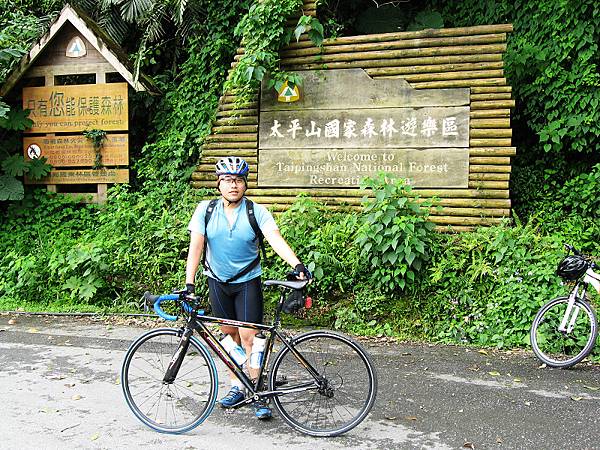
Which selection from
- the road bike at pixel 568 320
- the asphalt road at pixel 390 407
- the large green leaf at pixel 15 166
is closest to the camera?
the asphalt road at pixel 390 407

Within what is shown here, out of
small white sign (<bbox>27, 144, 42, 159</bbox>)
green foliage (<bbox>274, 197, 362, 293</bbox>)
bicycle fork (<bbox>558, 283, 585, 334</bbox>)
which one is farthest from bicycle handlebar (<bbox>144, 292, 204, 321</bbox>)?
small white sign (<bbox>27, 144, 42, 159</bbox>)

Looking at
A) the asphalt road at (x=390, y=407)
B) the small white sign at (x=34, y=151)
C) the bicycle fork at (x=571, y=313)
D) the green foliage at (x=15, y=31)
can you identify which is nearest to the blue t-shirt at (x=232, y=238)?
the asphalt road at (x=390, y=407)

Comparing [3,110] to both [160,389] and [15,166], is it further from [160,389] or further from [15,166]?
[160,389]

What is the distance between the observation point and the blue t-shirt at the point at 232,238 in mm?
4406

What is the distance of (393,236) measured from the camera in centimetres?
666

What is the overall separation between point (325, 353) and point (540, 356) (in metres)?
2.57

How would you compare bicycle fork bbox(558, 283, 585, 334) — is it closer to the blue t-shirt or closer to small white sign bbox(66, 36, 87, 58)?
the blue t-shirt

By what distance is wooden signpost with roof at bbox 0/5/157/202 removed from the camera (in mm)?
9414

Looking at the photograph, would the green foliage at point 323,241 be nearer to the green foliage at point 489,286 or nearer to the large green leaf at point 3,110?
the green foliage at point 489,286

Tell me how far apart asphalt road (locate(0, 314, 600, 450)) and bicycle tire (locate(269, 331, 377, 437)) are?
116 mm

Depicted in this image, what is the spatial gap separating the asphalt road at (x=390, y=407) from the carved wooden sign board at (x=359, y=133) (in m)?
2.55

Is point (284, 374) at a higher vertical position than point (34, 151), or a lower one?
lower

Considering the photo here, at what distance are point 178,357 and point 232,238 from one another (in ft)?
A: 3.11

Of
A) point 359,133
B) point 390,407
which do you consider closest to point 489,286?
point 390,407
